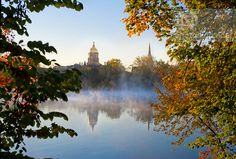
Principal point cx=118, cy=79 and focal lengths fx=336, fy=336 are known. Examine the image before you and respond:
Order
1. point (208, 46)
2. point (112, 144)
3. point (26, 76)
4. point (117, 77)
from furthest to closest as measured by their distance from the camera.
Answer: point (117, 77), point (112, 144), point (208, 46), point (26, 76)

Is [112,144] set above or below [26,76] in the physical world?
below

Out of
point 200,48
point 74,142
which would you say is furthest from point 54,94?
point 74,142

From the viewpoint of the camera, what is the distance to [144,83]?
162 meters

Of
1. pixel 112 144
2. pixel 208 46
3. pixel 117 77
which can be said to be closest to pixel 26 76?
pixel 208 46

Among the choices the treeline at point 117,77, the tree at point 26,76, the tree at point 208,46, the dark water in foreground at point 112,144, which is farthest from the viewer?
the treeline at point 117,77

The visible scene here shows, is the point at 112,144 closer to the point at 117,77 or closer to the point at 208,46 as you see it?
the point at 208,46

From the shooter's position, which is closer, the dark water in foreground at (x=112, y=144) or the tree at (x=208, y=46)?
the tree at (x=208, y=46)

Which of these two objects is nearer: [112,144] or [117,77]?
[112,144]

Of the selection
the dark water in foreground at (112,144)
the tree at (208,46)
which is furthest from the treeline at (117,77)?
the tree at (208,46)

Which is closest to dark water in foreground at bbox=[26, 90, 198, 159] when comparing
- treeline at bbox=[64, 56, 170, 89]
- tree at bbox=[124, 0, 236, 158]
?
tree at bbox=[124, 0, 236, 158]

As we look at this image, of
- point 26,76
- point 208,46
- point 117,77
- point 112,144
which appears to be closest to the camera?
point 26,76

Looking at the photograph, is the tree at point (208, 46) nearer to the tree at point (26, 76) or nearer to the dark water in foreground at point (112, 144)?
the tree at point (26, 76)

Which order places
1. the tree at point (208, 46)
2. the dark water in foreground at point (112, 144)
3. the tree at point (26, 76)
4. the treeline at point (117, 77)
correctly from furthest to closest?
the treeline at point (117, 77)
the dark water in foreground at point (112, 144)
the tree at point (208, 46)
the tree at point (26, 76)

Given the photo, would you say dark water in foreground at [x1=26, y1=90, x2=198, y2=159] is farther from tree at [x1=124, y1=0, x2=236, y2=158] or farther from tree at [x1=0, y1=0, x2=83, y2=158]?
tree at [x1=0, y1=0, x2=83, y2=158]
